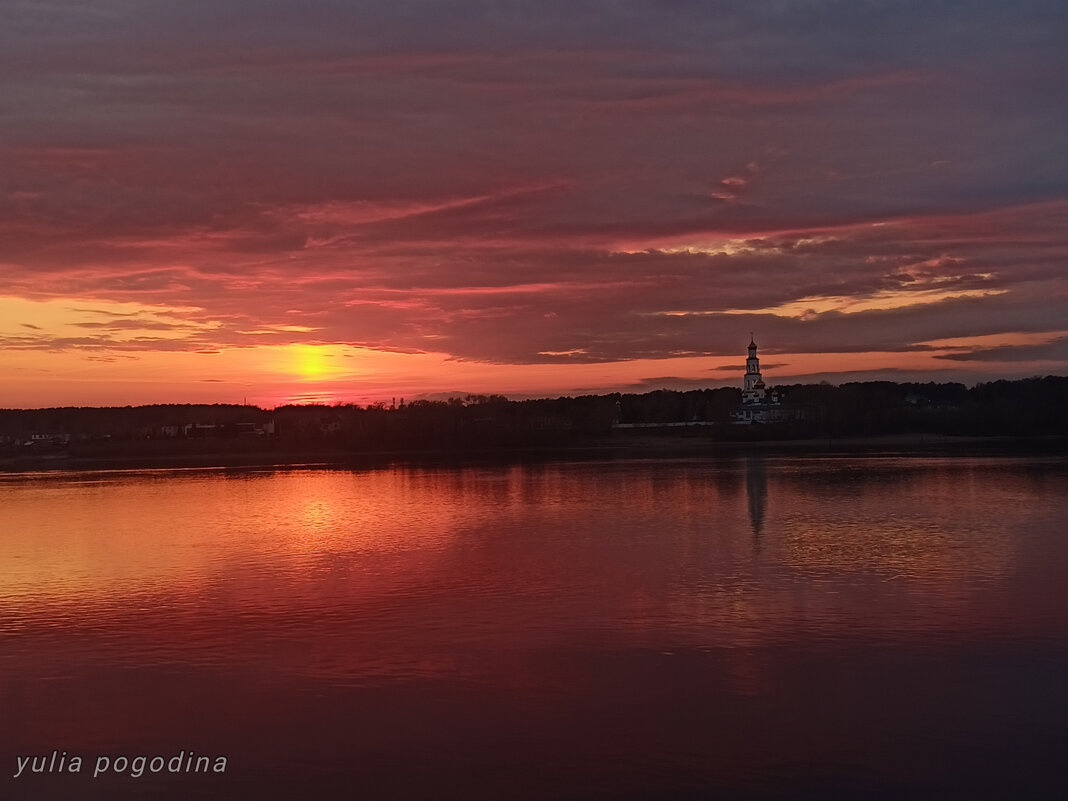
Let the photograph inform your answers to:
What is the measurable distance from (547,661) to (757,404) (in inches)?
5964

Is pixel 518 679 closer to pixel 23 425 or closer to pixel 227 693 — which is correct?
pixel 227 693

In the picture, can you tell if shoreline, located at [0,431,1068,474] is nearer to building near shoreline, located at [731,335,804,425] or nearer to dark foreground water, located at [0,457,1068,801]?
building near shoreline, located at [731,335,804,425]

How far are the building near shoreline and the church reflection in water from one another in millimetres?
75073

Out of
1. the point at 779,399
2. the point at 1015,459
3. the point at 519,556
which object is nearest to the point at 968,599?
the point at 519,556

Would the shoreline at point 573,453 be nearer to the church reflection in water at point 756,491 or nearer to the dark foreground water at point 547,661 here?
the church reflection in water at point 756,491

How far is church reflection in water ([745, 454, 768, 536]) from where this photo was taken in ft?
104

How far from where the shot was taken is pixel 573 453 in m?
92.9

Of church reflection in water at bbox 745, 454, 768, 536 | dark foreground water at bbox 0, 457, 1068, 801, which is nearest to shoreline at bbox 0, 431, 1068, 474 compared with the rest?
church reflection in water at bbox 745, 454, 768, 536

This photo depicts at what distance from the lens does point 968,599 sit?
1881cm

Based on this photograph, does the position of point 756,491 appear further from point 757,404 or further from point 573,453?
point 757,404

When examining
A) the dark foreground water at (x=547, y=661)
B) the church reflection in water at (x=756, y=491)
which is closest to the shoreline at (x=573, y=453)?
the church reflection in water at (x=756, y=491)

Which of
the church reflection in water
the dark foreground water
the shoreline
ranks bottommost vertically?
the dark foreground water

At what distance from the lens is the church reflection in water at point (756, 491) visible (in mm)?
31594

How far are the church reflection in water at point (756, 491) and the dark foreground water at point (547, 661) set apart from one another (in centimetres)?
84
